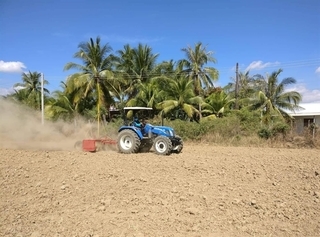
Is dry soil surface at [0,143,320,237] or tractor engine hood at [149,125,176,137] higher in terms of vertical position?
tractor engine hood at [149,125,176,137]

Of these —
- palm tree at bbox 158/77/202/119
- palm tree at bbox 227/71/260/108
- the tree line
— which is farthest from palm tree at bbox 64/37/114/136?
palm tree at bbox 227/71/260/108

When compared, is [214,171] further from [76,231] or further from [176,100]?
[176,100]

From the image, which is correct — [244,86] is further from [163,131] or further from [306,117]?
[163,131]

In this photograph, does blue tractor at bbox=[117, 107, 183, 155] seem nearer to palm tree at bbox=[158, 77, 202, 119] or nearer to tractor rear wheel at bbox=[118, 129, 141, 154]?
tractor rear wheel at bbox=[118, 129, 141, 154]

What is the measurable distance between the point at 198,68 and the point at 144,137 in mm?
17397

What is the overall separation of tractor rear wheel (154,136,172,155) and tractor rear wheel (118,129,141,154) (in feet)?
2.51

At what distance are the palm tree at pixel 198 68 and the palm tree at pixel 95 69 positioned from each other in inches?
279

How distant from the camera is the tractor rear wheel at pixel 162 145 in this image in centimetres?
1083

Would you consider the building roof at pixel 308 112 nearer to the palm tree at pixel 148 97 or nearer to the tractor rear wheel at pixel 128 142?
the palm tree at pixel 148 97

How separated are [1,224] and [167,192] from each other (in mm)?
2916

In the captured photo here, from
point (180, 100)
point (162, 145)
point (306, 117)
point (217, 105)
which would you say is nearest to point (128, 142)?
point (162, 145)

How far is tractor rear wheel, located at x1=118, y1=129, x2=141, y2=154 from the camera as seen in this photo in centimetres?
1138

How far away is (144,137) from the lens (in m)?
11.6

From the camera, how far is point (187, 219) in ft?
15.8
